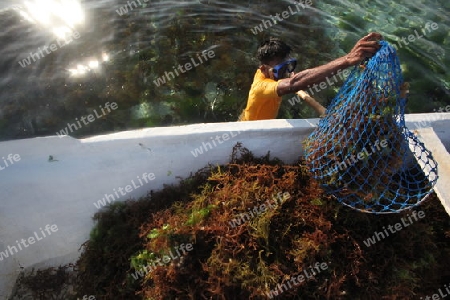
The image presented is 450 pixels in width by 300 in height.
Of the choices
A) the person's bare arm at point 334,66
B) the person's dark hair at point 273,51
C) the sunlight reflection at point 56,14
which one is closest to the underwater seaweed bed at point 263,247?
the person's bare arm at point 334,66

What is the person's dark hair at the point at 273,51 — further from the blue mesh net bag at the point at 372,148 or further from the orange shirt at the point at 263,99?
the blue mesh net bag at the point at 372,148

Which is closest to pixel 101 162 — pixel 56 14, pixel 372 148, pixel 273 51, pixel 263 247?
pixel 263 247

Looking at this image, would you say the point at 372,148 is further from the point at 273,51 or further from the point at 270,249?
the point at 273,51

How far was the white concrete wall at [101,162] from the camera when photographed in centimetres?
332

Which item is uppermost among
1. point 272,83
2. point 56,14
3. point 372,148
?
point 56,14

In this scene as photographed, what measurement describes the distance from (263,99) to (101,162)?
183cm

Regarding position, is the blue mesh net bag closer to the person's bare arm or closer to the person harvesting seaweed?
the person's bare arm

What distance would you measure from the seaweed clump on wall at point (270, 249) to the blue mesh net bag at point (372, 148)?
15cm

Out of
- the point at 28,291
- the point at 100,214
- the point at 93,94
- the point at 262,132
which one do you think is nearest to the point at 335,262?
the point at 262,132

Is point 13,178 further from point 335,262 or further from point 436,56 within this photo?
point 436,56

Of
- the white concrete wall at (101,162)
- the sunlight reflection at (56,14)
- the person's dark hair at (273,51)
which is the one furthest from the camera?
the sunlight reflection at (56,14)

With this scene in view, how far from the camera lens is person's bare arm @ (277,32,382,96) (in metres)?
2.73

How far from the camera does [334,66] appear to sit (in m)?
2.95

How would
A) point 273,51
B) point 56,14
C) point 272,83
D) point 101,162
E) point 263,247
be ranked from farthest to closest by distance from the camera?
point 56,14 → point 273,51 → point 272,83 → point 101,162 → point 263,247
